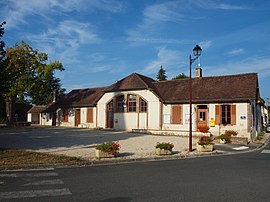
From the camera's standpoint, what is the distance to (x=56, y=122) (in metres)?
38.7

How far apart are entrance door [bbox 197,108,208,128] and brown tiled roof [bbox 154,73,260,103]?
39.6 inches

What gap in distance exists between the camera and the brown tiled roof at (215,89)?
24.2 metres

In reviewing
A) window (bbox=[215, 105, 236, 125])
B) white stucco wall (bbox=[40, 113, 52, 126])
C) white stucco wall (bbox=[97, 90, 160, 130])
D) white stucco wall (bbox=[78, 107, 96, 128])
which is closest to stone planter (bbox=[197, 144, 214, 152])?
window (bbox=[215, 105, 236, 125])

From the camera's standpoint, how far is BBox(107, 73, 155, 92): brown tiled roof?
2946 cm

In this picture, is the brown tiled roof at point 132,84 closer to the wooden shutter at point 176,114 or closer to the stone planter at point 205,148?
the wooden shutter at point 176,114

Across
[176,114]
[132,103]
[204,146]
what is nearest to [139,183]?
→ [204,146]

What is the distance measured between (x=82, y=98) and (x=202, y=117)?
17.4 metres

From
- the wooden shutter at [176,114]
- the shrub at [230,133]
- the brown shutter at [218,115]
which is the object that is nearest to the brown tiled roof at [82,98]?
the wooden shutter at [176,114]

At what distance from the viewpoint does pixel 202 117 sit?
2578 cm

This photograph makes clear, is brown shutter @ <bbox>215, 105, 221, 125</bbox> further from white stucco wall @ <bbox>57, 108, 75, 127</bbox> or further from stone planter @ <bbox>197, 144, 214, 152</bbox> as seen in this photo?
white stucco wall @ <bbox>57, 108, 75, 127</bbox>

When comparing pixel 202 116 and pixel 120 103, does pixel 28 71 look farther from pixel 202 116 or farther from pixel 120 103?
pixel 202 116

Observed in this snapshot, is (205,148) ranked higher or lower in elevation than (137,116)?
lower

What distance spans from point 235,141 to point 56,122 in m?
26.1

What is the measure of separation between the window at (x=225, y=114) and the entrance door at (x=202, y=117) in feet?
3.72
